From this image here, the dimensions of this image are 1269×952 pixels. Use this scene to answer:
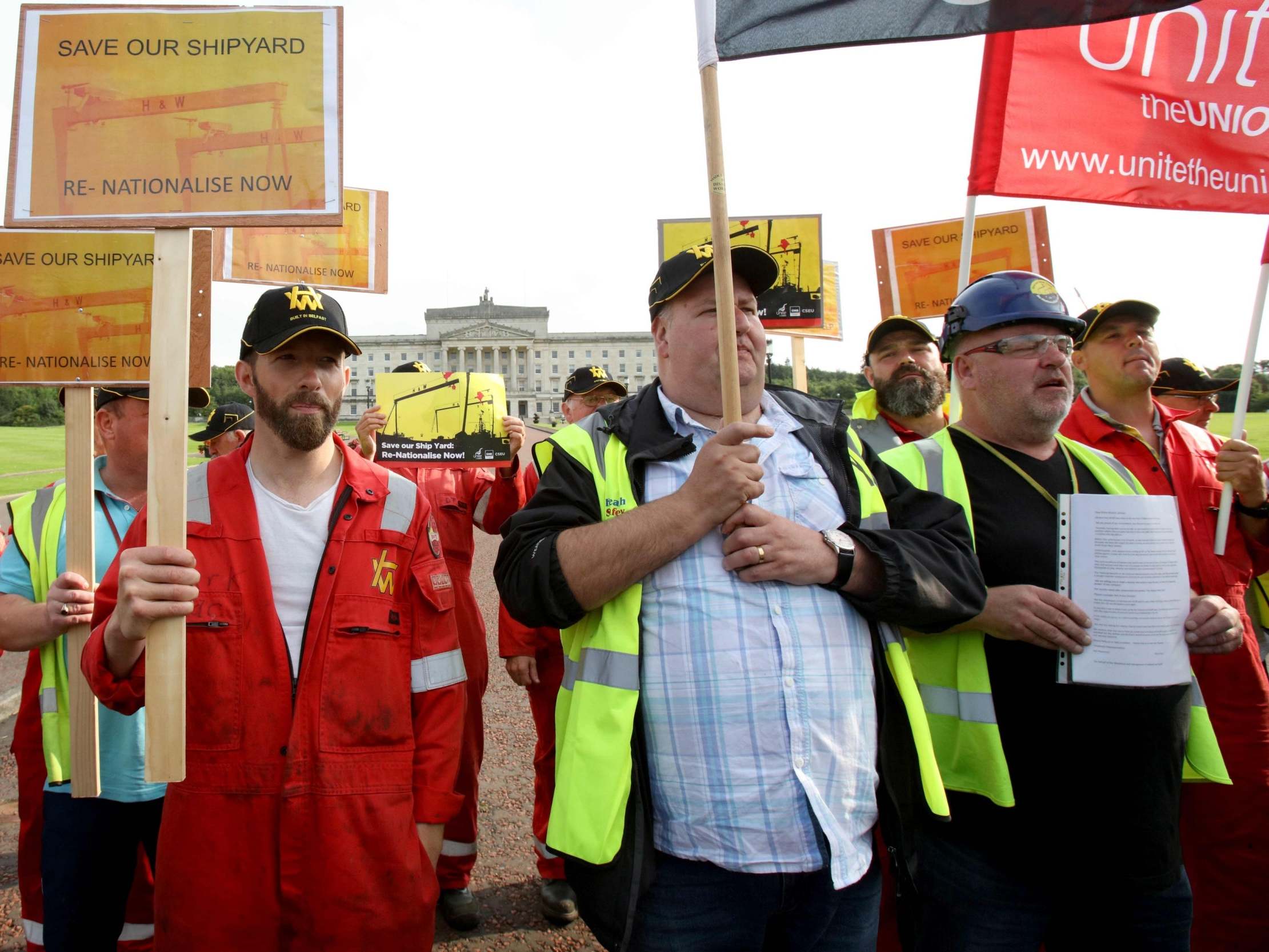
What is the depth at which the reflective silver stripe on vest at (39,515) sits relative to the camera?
304 cm

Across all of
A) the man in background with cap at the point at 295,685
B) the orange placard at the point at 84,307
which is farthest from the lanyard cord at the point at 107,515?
the man in background with cap at the point at 295,685

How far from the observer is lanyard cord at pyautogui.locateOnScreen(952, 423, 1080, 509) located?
8.32 ft

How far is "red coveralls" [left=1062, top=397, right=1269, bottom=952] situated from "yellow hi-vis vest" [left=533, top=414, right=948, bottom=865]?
73.1 inches

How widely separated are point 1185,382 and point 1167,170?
9.76 ft

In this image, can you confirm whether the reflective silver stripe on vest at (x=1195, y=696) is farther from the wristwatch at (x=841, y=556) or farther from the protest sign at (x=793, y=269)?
the protest sign at (x=793, y=269)

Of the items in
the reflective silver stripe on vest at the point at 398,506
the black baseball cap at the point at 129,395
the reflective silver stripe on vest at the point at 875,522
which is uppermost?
the black baseball cap at the point at 129,395

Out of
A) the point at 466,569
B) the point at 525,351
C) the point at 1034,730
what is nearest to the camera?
the point at 1034,730

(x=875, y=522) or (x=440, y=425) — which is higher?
(x=440, y=425)

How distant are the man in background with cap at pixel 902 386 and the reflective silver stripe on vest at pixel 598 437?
2581 mm

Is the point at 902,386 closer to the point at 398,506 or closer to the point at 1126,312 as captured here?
the point at 1126,312

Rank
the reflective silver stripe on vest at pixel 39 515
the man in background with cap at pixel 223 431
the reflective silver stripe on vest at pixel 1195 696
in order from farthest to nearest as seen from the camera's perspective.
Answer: the man in background with cap at pixel 223 431, the reflective silver stripe on vest at pixel 39 515, the reflective silver stripe on vest at pixel 1195 696

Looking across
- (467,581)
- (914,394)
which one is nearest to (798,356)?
(914,394)

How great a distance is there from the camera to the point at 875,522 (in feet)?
7.27

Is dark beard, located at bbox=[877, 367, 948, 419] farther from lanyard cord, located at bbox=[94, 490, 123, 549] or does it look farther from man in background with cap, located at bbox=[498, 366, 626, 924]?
lanyard cord, located at bbox=[94, 490, 123, 549]
